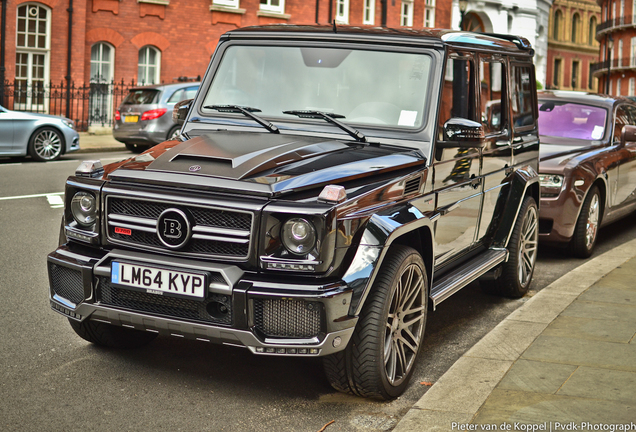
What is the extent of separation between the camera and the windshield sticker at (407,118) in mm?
4816

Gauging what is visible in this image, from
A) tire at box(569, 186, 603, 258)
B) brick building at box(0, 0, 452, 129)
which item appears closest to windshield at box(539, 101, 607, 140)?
tire at box(569, 186, 603, 258)

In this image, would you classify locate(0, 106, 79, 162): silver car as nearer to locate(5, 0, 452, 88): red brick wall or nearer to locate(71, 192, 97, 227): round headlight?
locate(5, 0, 452, 88): red brick wall

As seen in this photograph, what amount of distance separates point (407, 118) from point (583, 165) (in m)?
4.03

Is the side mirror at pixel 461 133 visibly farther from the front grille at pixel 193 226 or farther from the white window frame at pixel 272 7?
the white window frame at pixel 272 7

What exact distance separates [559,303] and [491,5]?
1621 inches

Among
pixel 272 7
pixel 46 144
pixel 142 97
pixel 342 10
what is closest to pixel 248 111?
pixel 46 144

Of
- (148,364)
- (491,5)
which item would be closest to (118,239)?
(148,364)

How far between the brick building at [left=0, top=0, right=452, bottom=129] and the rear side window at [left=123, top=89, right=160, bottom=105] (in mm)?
2748

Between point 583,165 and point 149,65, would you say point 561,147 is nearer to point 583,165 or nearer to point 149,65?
point 583,165

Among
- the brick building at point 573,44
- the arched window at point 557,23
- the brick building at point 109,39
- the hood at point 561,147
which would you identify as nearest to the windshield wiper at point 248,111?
the hood at point 561,147

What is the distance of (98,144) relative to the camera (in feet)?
69.1

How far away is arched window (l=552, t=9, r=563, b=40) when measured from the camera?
262 feet

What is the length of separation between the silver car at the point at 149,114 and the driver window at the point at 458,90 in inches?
547

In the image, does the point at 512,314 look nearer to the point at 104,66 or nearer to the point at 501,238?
the point at 501,238
